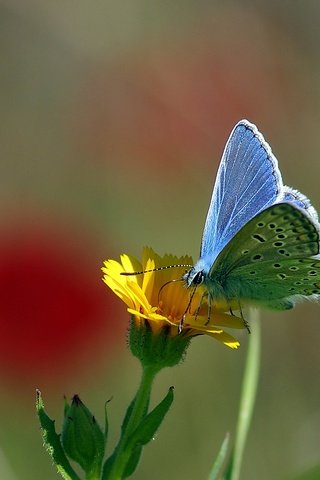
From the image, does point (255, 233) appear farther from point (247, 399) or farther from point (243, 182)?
point (247, 399)

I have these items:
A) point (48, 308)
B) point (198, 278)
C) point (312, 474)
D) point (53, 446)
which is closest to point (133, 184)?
point (48, 308)

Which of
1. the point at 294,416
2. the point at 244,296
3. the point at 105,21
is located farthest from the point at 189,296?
the point at 105,21

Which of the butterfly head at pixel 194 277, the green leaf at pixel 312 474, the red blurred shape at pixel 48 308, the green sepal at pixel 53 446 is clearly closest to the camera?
the green leaf at pixel 312 474

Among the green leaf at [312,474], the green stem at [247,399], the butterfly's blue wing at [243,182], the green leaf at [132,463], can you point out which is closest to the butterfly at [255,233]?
A: the butterfly's blue wing at [243,182]

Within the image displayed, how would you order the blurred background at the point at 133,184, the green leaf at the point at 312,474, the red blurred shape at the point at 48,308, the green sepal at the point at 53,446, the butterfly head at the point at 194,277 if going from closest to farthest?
the green leaf at the point at 312,474, the green sepal at the point at 53,446, the butterfly head at the point at 194,277, the red blurred shape at the point at 48,308, the blurred background at the point at 133,184

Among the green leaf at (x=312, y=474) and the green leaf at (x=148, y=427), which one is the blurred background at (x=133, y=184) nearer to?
the green leaf at (x=148, y=427)

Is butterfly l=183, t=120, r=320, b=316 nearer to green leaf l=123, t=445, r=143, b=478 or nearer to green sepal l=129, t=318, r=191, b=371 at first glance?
green sepal l=129, t=318, r=191, b=371
